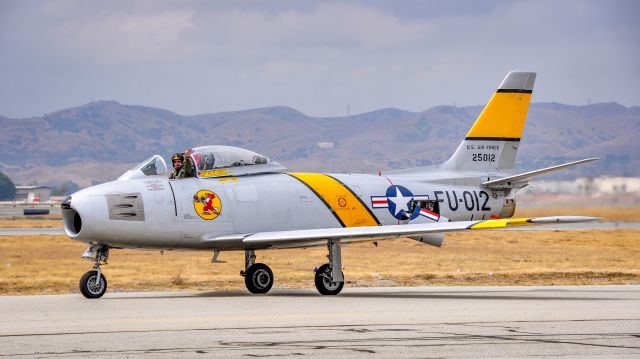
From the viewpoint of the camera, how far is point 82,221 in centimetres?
1967

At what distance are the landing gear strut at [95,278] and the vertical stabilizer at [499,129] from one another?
30.7 feet

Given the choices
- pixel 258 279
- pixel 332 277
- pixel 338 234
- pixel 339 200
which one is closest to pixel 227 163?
pixel 258 279

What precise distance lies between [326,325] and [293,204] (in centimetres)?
743

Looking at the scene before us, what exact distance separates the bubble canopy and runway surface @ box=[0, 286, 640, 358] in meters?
2.59

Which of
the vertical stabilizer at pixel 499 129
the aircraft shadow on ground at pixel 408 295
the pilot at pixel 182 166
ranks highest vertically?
the vertical stabilizer at pixel 499 129

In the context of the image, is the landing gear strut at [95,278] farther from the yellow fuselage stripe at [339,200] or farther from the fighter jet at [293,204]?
the yellow fuselage stripe at [339,200]

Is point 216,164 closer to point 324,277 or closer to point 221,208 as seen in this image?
point 221,208


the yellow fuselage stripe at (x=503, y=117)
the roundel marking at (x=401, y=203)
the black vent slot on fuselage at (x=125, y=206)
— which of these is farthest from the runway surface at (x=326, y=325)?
the yellow fuselage stripe at (x=503, y=117)

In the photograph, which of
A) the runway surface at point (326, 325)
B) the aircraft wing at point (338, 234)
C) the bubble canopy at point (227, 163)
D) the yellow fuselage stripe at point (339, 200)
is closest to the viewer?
the runway surface at point (326, 325)

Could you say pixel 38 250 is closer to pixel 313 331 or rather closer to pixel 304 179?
pixel 304 179

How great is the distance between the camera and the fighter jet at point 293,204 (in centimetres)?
2020

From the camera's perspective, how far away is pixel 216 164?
22.0 meters

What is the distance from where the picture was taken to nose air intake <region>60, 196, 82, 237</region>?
1995cm

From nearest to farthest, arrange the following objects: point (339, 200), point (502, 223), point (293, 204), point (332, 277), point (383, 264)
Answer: point (502, 223)
point (332, 277)
point (293, 204)
point (339, 200)
point (383, 264)
